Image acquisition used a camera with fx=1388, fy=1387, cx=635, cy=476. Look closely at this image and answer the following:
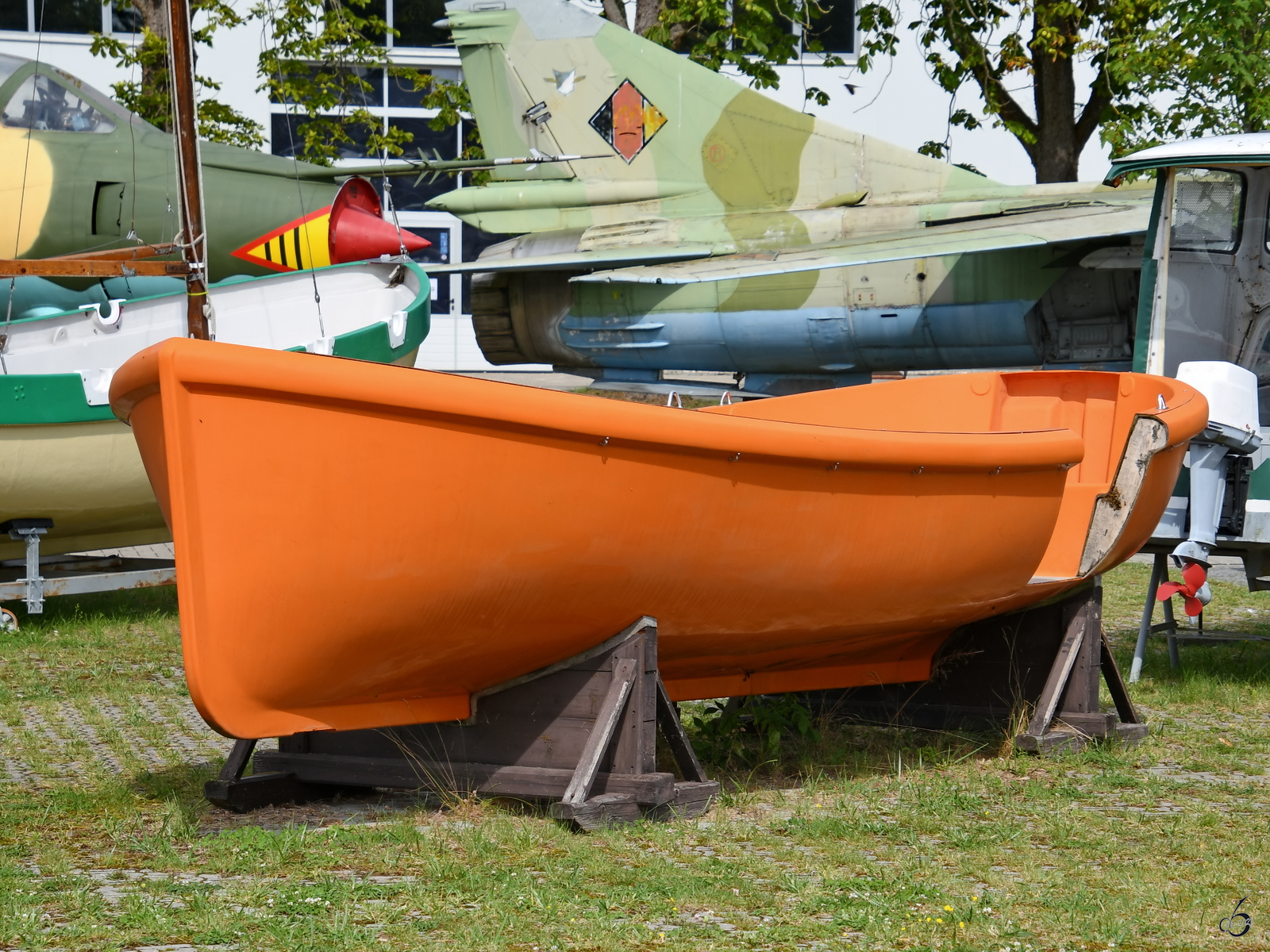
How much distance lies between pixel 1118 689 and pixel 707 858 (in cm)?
243

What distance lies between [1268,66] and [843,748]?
35.4ft

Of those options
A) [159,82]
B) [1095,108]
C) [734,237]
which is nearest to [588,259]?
[734,237]

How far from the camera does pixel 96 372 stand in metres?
8.26

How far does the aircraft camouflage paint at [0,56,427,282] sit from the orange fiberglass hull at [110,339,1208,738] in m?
8.15

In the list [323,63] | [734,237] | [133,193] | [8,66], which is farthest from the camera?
[323,63]

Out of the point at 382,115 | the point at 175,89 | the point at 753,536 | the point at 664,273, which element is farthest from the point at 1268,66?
the point at 382,115

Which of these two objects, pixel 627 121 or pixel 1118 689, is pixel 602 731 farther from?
pixel 627 121

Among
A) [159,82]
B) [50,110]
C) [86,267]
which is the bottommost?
[86,267]

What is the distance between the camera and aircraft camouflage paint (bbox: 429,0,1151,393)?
12602mm

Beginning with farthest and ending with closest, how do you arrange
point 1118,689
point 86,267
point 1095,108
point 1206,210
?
point 1095,108 < point 1206,210 < point 86,267 < point 1118,689

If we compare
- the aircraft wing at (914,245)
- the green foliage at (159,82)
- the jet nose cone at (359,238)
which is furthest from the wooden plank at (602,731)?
the green foliage at (159,82)

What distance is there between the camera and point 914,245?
12.2m

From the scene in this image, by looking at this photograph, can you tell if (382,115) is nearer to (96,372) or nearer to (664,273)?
(664,273)

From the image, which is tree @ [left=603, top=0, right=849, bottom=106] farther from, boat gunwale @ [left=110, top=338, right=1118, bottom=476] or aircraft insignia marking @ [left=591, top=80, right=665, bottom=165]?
boat gunwale @ [left=110, top=338, right=1118, bottom=476]
